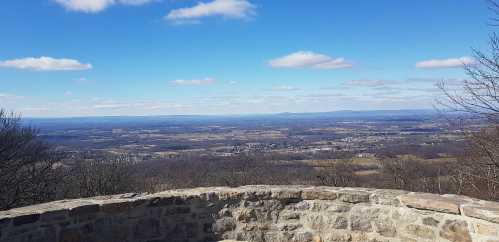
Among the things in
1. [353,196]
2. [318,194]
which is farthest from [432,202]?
[318,194]

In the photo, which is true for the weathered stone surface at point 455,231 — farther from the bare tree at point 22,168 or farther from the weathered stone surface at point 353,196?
the bare tree at point 22,168

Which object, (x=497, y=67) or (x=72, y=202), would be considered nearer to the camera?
(x=72, y=202)

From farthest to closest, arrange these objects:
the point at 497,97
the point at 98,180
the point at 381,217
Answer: the point at 98,180
the point at 497,97
the point at 381,217

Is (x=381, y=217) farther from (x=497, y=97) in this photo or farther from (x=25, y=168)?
(x=25, y=168)

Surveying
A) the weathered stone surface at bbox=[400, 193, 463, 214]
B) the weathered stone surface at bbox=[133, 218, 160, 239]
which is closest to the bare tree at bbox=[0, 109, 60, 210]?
the weathered stone surface at bbox=[133, 218, 160, 239]

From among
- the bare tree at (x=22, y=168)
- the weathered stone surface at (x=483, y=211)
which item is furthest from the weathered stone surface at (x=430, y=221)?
the bare tree at (x=22, y=168)

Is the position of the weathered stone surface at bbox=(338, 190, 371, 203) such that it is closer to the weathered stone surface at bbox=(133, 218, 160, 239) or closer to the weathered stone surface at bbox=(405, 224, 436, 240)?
the weathered stone surface at bbox=(405, 224, 436, 240)

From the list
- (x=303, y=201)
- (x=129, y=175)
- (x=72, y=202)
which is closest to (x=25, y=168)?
(x=129, y=175)

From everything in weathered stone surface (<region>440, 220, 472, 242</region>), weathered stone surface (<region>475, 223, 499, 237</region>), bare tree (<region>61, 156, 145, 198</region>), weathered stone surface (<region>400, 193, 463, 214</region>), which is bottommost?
bare tree (<region>61, 156, 145, 198</region>)
